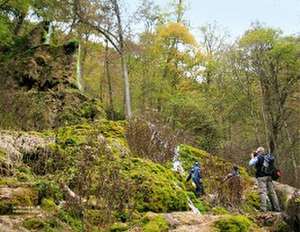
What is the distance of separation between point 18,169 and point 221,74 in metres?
27.2

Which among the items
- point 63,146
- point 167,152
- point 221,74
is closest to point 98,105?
point 167,152

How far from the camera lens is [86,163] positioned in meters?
7.72

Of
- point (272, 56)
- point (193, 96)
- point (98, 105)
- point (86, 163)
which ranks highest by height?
point (272, 56)

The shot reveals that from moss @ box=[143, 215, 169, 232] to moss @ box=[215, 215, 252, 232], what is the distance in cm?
75

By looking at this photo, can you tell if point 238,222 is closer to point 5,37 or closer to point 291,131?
point 5,37

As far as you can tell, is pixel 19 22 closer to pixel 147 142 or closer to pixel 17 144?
pixel 147 142

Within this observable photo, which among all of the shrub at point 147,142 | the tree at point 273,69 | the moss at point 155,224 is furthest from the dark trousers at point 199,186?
the tree at point 273,69

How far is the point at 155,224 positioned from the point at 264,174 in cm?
600

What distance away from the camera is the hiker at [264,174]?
12.7 metres

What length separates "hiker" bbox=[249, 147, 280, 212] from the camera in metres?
12.7

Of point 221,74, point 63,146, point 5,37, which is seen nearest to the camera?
point 63,146

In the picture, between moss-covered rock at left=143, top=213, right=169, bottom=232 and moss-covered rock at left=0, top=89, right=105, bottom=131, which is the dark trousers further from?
moss-covered rock at left=143, top=213, right=169, bottom=232

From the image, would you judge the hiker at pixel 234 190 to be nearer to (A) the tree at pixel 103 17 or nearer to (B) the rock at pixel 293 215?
(B) the rock at pixel 293 215

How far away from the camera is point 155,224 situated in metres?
7.46
